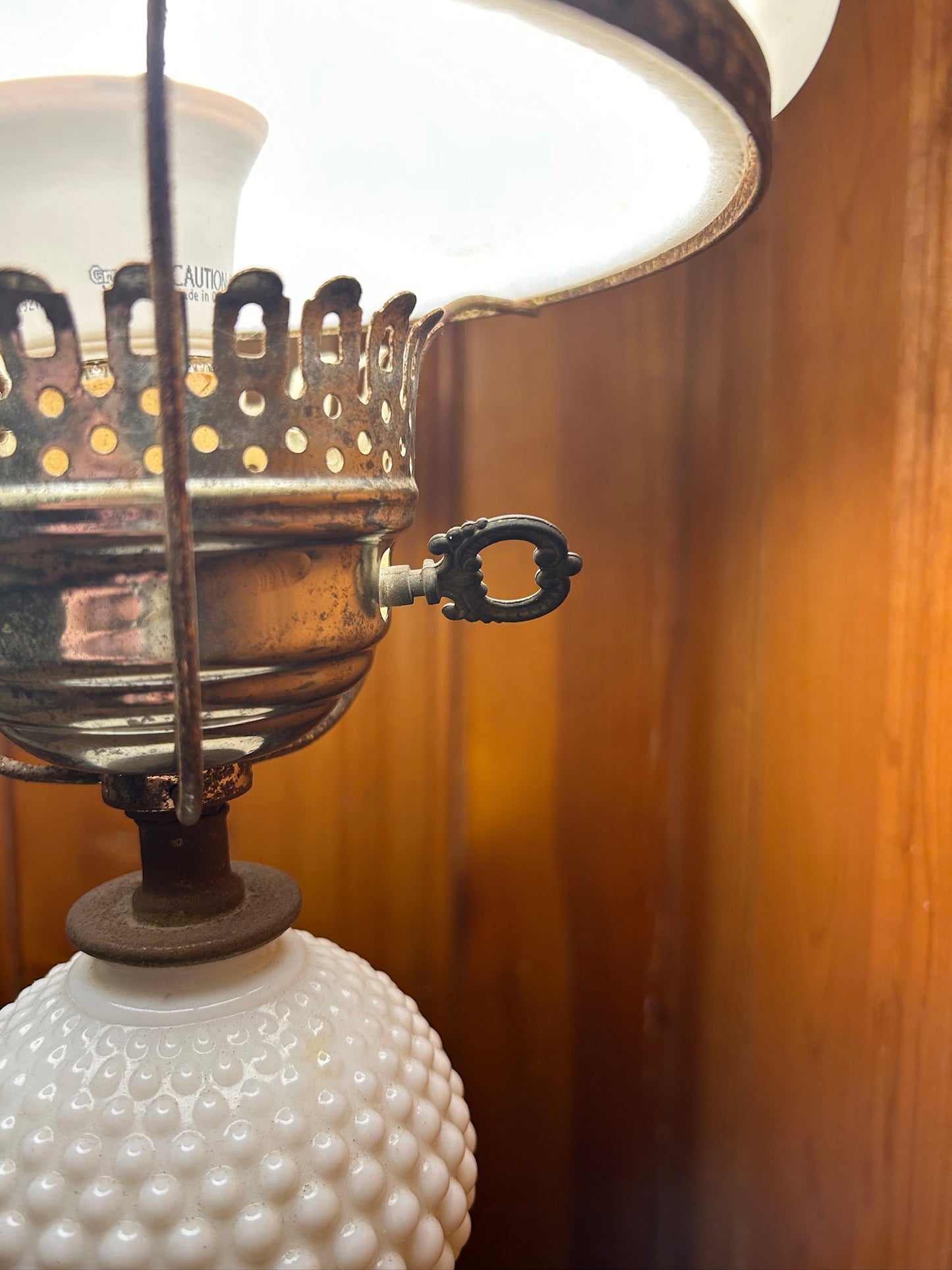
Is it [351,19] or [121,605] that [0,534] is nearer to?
[121,605]

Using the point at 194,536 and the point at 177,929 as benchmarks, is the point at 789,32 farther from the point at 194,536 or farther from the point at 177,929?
the point at 177,929

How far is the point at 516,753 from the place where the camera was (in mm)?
938

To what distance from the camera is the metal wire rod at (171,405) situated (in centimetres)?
35

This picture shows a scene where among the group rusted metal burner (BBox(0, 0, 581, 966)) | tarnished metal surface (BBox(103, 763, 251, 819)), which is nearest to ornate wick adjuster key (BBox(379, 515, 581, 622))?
rusted metal burner (BBox(0, 0, 581, 966))

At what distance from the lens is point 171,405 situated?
0.36m

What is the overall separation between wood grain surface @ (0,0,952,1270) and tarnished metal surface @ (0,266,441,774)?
369 millimetres

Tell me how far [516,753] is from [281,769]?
23 centimetres

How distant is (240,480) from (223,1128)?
33 cm

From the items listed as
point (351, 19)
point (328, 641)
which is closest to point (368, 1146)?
point (328, 641)

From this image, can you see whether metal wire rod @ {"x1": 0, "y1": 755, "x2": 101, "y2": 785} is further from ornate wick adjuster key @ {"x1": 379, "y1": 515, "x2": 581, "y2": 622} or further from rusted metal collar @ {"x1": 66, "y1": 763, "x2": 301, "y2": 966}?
ornate wick adjuster key @ {"x1": 379, "y1": 515, "x2": 581, "y2": 622}

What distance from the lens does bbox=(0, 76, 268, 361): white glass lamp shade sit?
47 centimetres

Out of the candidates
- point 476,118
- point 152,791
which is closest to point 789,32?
point 476,118

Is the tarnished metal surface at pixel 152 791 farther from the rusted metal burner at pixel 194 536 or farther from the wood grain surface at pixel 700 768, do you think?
the wood grain surface at pixel 700 768

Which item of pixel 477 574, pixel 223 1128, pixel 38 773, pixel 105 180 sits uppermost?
pixel 105 180
